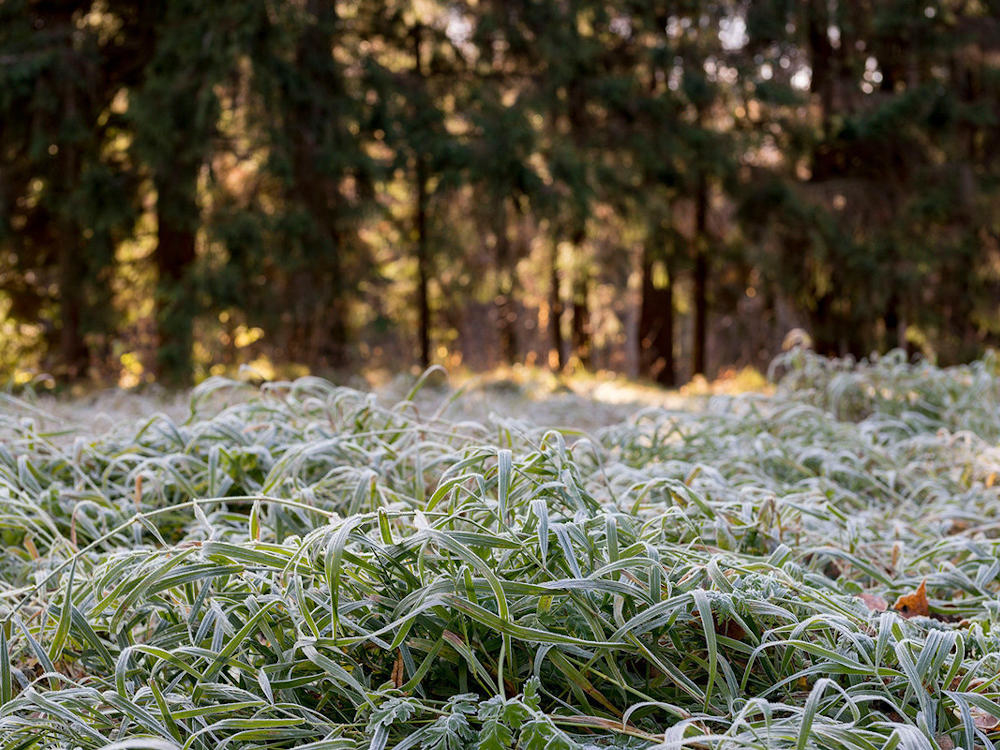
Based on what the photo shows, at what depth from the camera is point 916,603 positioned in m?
1.42

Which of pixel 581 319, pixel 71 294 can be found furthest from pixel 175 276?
pixel 581 319

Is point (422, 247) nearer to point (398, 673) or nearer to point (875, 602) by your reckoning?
point (875, 602)

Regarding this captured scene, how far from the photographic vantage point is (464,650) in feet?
3.22

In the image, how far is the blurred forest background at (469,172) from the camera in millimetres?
6367

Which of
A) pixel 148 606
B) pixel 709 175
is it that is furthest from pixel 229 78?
pixel 148 606

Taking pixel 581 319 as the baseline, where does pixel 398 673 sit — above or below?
below

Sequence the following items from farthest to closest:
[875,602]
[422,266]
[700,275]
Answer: [700,275] < [422,266] < [875,602]

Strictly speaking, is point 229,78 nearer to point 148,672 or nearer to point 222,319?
point 222,319

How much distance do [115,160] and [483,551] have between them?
7.04 metres

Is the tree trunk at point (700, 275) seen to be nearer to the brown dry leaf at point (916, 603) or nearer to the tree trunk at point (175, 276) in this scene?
the tree trunk at point (175, 276)

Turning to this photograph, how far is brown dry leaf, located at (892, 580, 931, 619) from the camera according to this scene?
1.41 m

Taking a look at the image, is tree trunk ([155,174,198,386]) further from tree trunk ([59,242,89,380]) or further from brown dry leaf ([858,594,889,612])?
brown dry leaf ([858,594,889,612])

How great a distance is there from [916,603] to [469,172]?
5990 millimetres

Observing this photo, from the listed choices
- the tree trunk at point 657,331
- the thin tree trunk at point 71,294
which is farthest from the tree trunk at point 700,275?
the thin tree trunk at point 71,294
